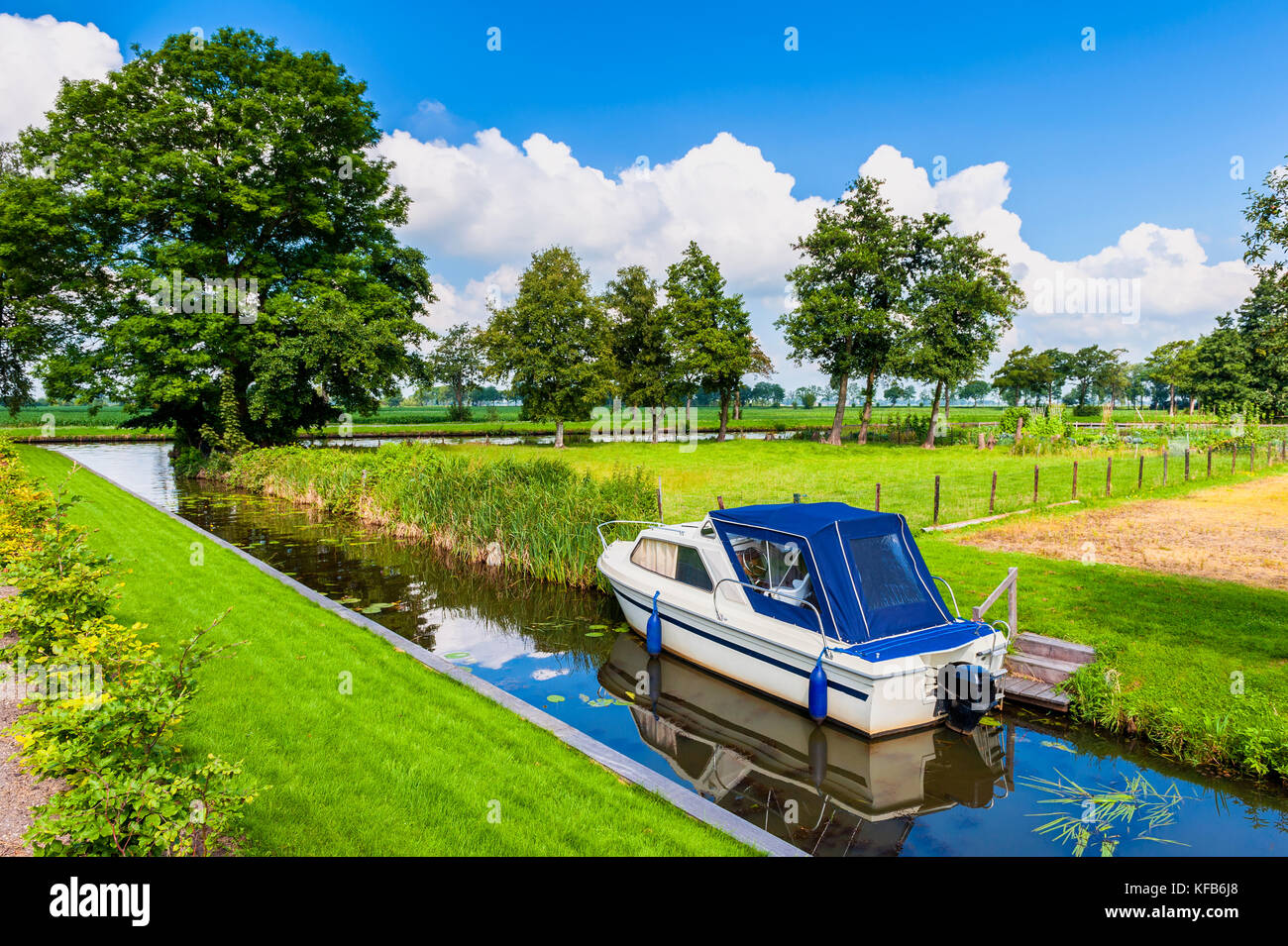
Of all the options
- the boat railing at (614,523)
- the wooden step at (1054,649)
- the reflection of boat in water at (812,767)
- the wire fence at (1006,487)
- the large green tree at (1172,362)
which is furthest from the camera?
the large green tree at (1172,362)

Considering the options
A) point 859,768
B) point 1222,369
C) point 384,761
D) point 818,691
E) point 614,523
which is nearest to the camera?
point 384,761

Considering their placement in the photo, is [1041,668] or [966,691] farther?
[1041,668]

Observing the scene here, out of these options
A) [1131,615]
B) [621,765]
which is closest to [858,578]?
[621,765]

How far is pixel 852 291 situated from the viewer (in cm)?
4909

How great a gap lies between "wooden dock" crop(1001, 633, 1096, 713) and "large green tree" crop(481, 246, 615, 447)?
37198mm

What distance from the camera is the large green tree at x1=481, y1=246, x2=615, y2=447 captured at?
44.1 m

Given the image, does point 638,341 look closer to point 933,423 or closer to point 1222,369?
point 933,423

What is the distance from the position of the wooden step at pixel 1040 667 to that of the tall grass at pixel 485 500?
8087 mm

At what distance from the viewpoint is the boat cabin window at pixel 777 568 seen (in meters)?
8.93

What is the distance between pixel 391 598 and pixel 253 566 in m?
3.00

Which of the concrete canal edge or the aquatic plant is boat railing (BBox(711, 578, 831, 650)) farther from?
the concrete canal edge

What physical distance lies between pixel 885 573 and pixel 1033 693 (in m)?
2.50

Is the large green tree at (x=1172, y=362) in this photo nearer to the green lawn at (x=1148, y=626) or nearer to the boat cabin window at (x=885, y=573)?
the green lawn at (x=1148, y=626)

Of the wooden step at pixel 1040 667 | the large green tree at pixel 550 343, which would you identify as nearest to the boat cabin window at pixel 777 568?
the wooden step at pixel 1040 667
